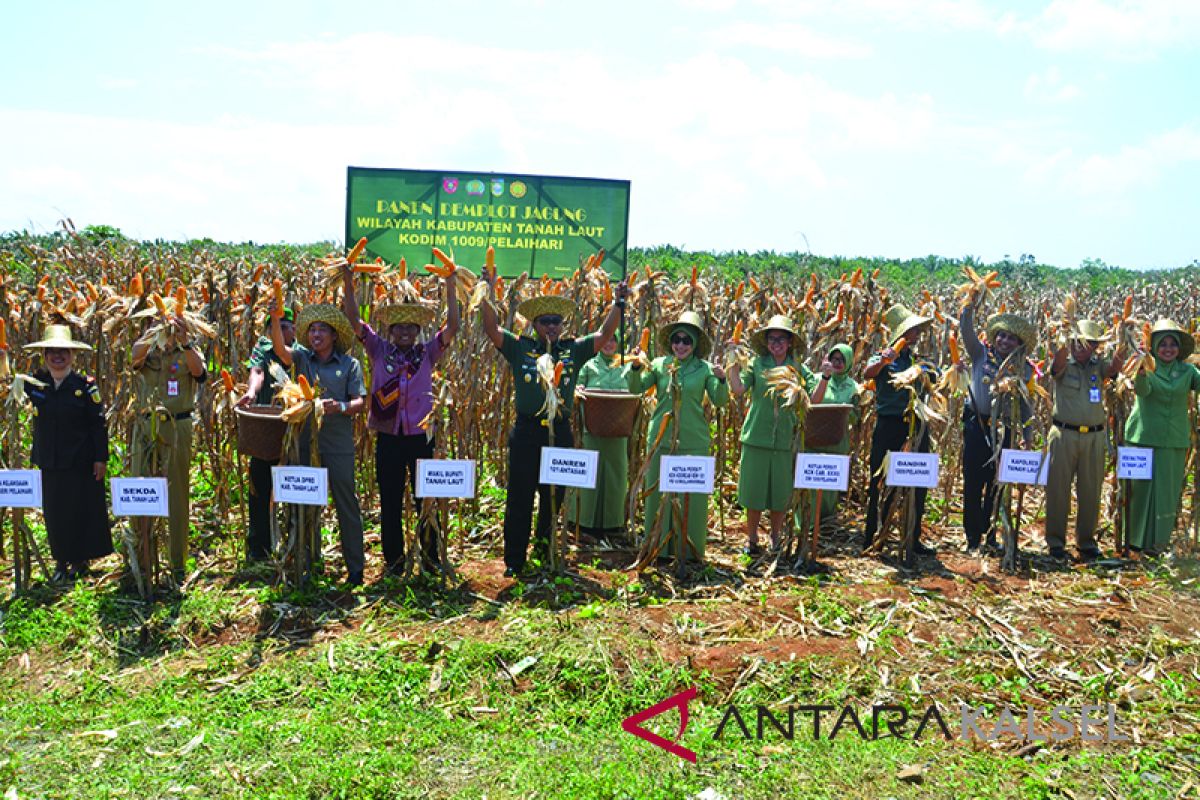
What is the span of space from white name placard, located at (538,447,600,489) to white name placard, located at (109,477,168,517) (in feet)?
7.61

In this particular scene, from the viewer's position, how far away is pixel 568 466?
5.86 metres

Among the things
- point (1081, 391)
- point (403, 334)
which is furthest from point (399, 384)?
point (1081, 391)

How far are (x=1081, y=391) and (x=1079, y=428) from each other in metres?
0.28

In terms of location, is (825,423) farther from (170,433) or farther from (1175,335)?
(170,433)

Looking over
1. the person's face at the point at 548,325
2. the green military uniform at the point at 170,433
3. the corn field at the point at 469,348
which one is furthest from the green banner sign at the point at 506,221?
the green military uniform at the point at 170,433

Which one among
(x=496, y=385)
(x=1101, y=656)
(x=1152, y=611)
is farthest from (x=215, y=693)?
(x=1152, y=611)

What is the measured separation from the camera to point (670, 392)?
6.23 metres

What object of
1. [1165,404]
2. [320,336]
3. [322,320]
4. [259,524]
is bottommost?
[259,524]

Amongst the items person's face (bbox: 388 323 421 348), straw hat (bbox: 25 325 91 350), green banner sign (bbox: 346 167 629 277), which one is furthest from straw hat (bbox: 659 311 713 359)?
straw hat (bbox: 25 325 91 350)

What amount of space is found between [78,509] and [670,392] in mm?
3976

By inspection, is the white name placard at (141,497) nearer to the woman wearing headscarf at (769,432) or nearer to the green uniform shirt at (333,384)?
the green uniform shirt at (333,384)

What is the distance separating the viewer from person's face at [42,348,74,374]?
572 centimetres

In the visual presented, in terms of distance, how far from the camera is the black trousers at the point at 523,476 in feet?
19.9

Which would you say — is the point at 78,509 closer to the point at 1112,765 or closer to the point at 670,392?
the point at 670,392
